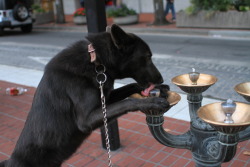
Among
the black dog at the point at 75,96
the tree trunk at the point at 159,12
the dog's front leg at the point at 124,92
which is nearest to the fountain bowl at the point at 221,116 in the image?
the black dog at the point at 75,96

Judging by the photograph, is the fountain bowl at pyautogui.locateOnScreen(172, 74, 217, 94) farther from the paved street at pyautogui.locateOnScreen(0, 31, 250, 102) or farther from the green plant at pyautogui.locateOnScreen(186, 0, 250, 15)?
the green plant at pyautogui.locateOnScreen(186, 0, 250, 15)

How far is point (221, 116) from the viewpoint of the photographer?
2.10m

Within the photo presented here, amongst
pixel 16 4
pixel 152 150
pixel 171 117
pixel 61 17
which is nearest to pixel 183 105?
pixel 171 117

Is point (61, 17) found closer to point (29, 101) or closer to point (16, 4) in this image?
point (16, 4)

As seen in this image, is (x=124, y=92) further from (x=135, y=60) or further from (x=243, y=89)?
(x=243, y=89)

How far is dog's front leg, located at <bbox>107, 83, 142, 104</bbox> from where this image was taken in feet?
9.50

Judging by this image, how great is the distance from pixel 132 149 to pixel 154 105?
1.85 meters

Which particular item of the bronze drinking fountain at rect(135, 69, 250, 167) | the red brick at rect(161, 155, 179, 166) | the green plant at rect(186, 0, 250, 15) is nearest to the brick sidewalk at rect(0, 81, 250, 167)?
the red brick at rect(161, 155, 179, 166)

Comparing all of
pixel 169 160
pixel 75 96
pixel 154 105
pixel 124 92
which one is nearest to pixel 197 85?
pixel 154 105

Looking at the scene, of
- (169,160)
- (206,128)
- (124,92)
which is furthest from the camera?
(169,160)

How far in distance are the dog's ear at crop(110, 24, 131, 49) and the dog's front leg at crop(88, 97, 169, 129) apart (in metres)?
0.49

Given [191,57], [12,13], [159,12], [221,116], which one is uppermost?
[12,13]

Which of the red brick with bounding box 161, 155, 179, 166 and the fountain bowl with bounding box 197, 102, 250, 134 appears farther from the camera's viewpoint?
the red brick with bounding box 161, 155, 179, 166

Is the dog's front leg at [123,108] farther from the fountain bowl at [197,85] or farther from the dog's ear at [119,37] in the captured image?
the dog's ear at [119,37]
